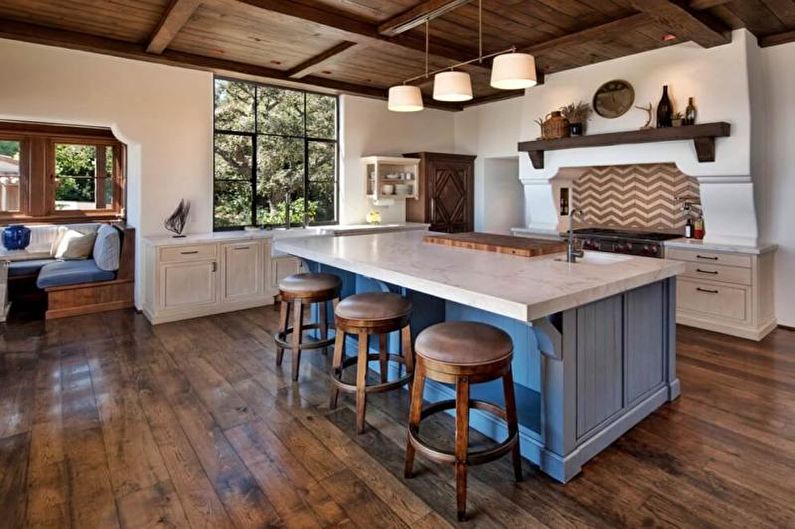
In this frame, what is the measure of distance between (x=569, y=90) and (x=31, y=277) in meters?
6.60

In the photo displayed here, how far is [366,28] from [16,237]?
15.7 feet

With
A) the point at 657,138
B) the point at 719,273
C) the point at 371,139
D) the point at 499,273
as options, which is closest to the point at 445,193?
the point at 371,139

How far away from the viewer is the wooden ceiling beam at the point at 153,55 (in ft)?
13.6

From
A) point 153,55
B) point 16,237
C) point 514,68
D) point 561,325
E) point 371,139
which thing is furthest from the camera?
point 371,139

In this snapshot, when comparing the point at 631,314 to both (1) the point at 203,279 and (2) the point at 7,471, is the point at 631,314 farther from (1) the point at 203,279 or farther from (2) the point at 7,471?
(1) the point at 203,279

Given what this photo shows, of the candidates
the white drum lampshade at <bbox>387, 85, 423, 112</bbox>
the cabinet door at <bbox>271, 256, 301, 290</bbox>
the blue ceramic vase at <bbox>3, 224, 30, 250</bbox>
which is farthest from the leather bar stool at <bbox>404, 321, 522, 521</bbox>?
the blue ceramic vase at <bbox>3, 224, 30, 250</bbox>

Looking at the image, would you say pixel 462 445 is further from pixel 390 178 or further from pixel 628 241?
pixel 390 178

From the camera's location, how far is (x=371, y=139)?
21.8 feet

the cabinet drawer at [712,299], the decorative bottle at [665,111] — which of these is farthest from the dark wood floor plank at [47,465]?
the decorative bottle at [665,111]

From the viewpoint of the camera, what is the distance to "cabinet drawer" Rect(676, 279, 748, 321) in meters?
Answer: 4.17

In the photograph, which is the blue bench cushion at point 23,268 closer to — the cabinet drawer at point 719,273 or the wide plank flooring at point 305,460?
the wide plank flooring at point 305,460

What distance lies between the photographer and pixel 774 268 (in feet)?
14.6

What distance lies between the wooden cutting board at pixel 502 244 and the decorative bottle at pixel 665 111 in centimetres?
230

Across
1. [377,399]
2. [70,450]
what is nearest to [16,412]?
[70,450]
